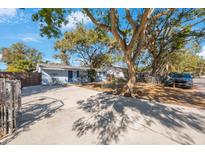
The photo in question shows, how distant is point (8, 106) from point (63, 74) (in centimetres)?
1631

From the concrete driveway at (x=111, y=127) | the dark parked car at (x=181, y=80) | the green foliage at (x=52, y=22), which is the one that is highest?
the green foliage at (x=52, y=22)

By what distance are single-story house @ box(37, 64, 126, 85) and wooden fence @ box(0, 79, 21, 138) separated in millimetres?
14418

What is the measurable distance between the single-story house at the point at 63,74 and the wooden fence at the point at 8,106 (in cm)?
1442

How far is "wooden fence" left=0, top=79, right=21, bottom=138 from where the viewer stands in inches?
148

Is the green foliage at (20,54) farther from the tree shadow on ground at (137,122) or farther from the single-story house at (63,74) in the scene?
the tree shadow on ground at (137,122)

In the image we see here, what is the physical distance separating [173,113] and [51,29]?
23.7 ft

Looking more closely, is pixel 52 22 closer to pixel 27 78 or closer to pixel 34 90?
pixel 34 90

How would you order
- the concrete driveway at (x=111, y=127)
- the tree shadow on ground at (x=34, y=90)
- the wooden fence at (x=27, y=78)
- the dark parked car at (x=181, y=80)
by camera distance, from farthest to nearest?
the wooden fence at (x=27, y=78)
the dark parked car at (x=181, y=80)
the tree shadow on ground at (x=34, y=90)
the concrete driveway at (x=111, y=127)

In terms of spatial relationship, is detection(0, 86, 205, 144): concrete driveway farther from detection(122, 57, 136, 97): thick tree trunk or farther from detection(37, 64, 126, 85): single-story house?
detection(37, 64, 126, 85): single-story house

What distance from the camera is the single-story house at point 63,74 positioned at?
58.6 ft

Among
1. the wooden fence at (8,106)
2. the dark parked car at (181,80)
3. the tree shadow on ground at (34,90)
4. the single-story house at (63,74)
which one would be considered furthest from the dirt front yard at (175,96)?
the single-story house at (63,74)

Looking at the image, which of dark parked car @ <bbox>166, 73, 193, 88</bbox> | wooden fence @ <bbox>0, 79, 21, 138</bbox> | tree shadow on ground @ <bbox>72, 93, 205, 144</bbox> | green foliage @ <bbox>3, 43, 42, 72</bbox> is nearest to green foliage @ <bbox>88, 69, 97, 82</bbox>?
dark parked car @ <bbox>166, 73, 193, 88</bbox>
